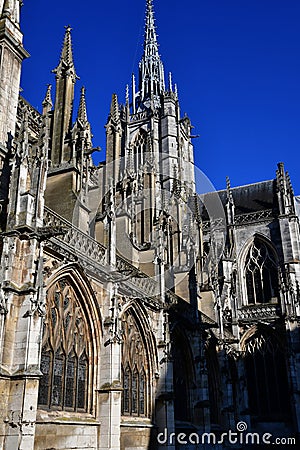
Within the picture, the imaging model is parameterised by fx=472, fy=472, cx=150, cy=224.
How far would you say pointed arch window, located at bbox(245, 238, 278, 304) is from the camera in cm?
2953

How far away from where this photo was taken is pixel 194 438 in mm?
17047

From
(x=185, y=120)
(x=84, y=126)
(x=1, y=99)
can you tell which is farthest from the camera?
(x=185, y=120)

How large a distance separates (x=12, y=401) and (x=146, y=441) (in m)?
6.47

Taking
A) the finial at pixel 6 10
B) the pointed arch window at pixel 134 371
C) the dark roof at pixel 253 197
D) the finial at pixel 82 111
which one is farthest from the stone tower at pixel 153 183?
the finial at pixel 6 10

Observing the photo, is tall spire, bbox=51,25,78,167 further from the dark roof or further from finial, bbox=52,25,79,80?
the dark roof

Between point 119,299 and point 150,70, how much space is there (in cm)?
4157

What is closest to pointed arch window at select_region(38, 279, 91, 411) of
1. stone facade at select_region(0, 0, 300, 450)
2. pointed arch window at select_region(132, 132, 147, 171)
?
stone facade at select_region(0, 0, 300, 450)

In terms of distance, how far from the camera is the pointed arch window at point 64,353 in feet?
34.6

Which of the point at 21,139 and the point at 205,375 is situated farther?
the point at 205,375

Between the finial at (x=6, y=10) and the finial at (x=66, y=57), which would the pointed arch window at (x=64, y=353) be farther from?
the finial at (x=66, y=57)

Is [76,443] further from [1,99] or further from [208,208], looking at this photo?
[208,208]

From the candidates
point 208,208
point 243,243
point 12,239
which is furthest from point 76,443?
point 208,208

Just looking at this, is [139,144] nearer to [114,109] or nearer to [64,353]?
[114,109]

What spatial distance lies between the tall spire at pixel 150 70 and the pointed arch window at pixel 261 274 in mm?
20153
